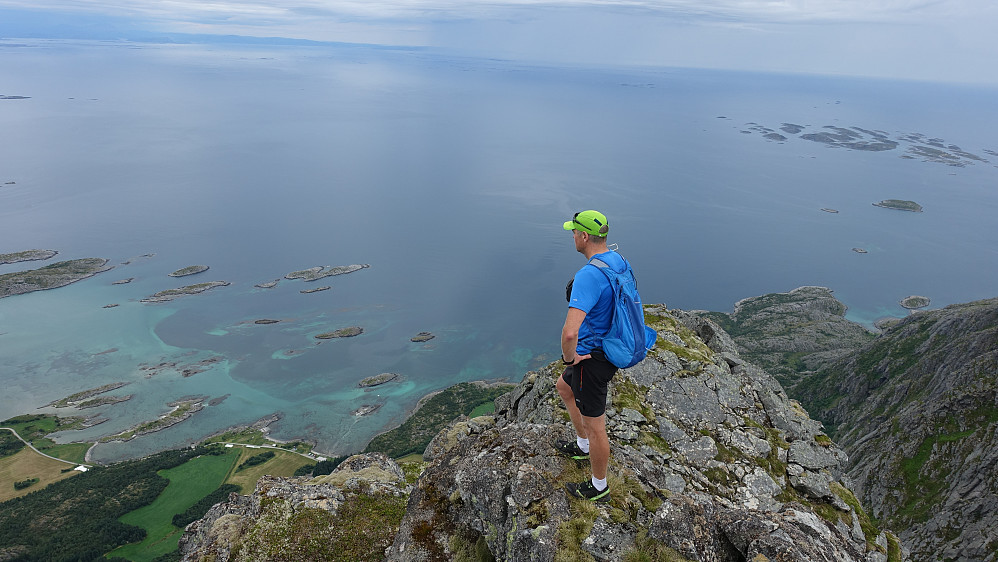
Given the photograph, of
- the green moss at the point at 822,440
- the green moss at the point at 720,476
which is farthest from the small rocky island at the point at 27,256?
the green moss at the point at 822,440

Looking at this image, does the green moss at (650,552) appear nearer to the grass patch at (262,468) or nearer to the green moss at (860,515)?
the green moss at (860,515)

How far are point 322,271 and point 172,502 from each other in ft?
307

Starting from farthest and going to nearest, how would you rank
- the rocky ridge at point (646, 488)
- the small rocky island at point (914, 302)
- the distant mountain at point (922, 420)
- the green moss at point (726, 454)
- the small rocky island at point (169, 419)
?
the small rocky island at point (914, 302) → the small rocky island at point (169, 419) → the distant mountain at point (922, 420) → the green moss at point (726, 454) → the rocky ridge at point (646, 488)

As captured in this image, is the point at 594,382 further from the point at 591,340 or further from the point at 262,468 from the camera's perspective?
the point at 262,468

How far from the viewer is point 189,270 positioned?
16162 centimetres

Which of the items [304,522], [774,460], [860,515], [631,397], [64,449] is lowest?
Result: [64,449]

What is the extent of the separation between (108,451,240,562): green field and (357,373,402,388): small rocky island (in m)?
31.4

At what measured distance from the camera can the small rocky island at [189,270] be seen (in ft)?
524

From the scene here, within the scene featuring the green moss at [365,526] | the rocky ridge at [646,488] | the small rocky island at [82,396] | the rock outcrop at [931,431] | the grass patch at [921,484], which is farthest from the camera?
the small rocky island at [82,396]

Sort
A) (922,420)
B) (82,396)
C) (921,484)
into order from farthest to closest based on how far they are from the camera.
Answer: (82,396) < (922,420) < (921,484)

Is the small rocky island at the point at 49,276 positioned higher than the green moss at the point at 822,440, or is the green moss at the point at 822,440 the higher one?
the green moss at the point at 822,440

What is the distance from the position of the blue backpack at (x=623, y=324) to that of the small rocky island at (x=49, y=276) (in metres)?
203

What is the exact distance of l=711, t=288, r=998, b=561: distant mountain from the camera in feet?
166

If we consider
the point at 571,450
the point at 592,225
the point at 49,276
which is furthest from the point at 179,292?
the point at 592,225
